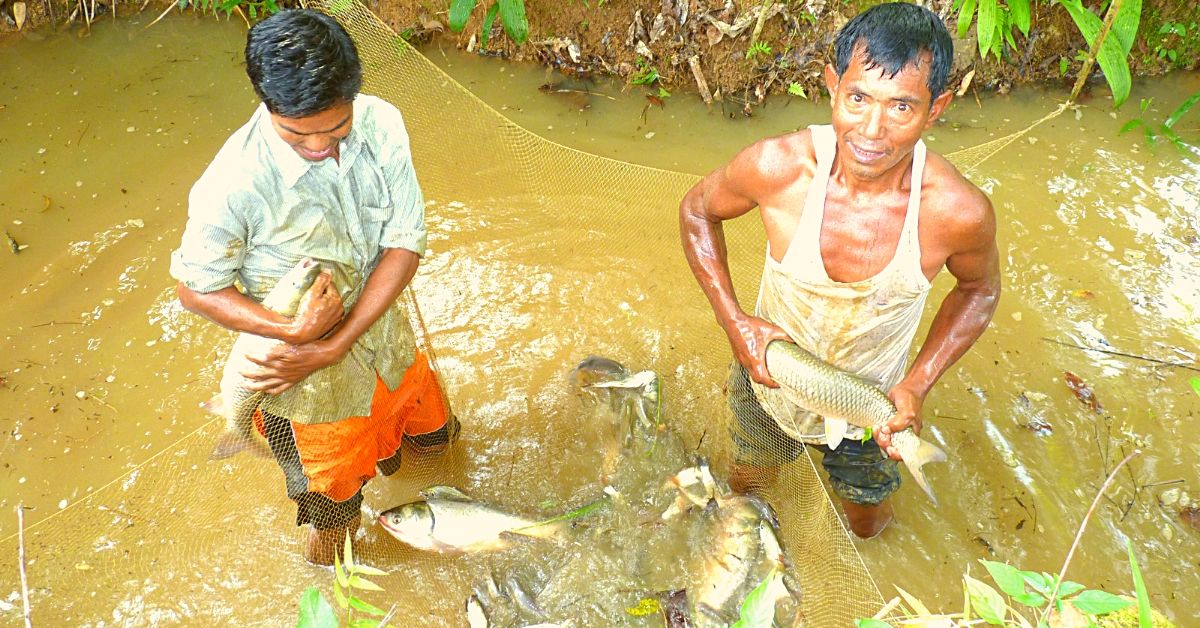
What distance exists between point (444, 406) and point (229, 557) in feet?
3.34

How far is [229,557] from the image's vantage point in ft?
10.5

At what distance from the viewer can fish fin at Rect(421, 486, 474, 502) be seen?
3070 millimetres

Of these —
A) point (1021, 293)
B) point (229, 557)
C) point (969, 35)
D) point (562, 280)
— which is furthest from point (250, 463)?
point (969, 35)

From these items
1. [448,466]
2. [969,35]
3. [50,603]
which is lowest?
[50,603]

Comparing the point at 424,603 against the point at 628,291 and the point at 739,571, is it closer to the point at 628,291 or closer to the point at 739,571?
the point at 739,571

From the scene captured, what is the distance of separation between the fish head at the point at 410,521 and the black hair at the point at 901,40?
2.10 m

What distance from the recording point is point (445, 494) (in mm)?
3100

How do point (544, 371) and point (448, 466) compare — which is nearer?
point (448, 466)

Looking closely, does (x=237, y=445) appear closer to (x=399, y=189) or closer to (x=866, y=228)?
(x=399, y=189)

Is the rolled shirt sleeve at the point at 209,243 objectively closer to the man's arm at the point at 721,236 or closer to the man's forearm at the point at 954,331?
the man's arm at the point at 721,236

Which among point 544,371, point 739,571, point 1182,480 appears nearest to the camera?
point 739,571

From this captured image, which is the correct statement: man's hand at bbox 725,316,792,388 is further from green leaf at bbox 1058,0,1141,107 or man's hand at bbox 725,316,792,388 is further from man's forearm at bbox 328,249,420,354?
green leaf at bbox 1058,0,1141,107

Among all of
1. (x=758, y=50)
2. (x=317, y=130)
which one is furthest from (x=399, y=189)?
(x=758, y=50)

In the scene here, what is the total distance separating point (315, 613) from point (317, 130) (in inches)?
45.9
